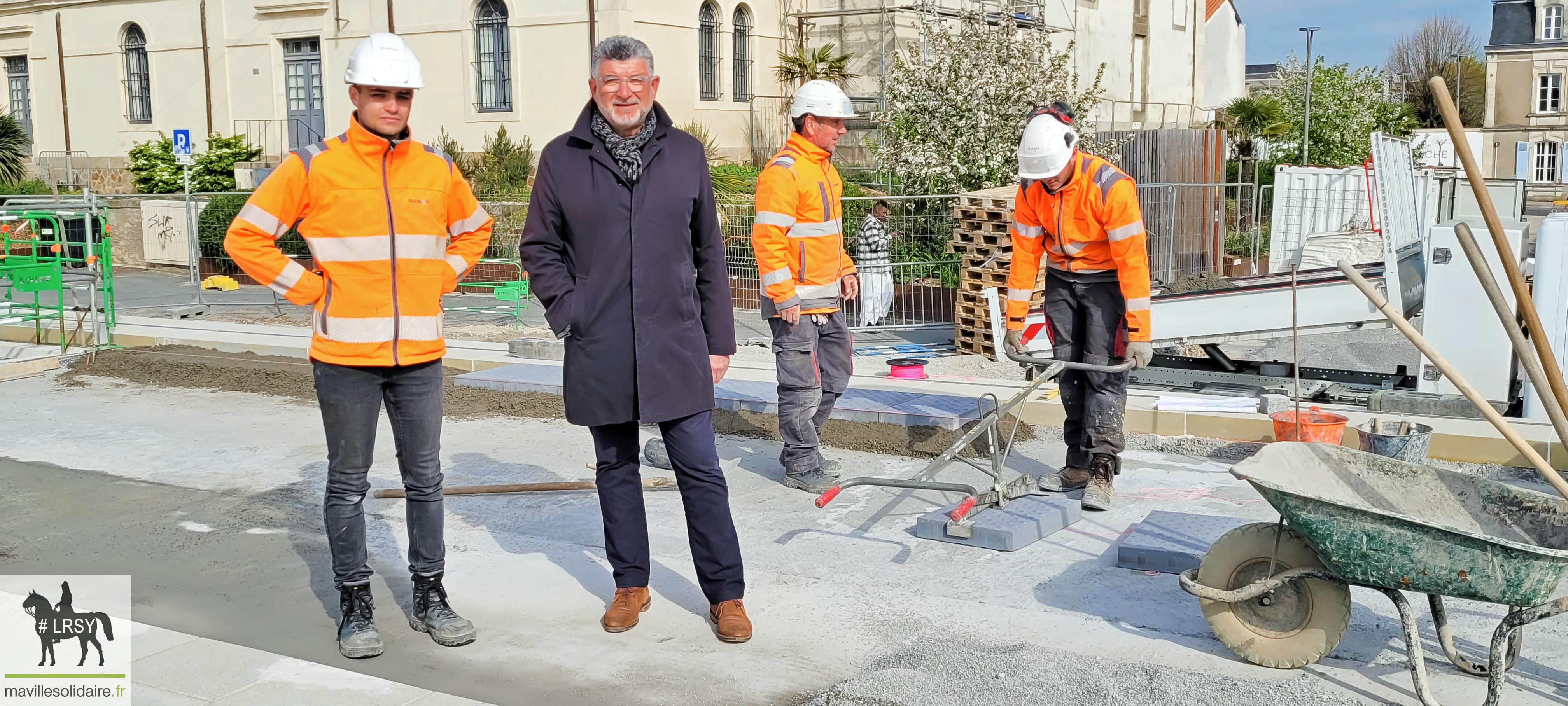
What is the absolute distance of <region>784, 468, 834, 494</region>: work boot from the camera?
7.22 metres

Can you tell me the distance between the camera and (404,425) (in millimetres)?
4871

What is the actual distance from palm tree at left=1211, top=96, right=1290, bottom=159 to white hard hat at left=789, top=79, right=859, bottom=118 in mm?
27475

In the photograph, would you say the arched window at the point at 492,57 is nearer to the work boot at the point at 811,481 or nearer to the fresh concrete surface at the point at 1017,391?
the fresh concrete surface at the point at 1017,391

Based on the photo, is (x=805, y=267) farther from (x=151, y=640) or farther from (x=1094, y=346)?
(x=151, y=640)

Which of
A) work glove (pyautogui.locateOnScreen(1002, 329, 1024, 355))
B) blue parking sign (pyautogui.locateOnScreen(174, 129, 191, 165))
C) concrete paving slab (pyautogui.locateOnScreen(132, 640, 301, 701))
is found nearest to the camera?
concrete paving slab (pyautogui.locateOnScreen(132, 640, 301, 701))

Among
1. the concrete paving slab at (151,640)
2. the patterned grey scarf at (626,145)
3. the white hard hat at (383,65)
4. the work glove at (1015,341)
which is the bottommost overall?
the concrete paving slab at (151,640)

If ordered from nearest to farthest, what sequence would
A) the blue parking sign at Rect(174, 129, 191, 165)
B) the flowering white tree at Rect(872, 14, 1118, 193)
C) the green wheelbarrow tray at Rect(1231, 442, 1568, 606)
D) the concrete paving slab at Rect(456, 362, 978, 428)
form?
the green wheelbarrow tray at Rect(1231, 442, 1568, 606) → the concrete paving slab at Rect(456, 362, 978, 428) → the flowering white tree at Rect(872, 14, 1118, 193) → the blue parking sign at Rect(174, 129, 191, 165)

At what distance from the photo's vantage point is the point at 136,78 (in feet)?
104

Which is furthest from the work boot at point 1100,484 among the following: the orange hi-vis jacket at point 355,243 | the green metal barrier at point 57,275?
the green metal barrier at point 57,275

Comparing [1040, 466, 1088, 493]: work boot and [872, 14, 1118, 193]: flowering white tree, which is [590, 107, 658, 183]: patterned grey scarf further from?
[872, 14, 1118, 193]: flowering white tree

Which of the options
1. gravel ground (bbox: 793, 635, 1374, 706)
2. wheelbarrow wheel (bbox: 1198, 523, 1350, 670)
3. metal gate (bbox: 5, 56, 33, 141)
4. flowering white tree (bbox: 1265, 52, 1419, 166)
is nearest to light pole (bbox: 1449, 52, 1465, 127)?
flowering white tree (bbox: 1265, 52, 1419, 166)

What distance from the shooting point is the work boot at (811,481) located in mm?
7219

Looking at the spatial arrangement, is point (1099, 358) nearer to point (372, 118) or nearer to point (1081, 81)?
point (372, 118)

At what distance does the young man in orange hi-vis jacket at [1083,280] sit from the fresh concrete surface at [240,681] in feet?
12.1
